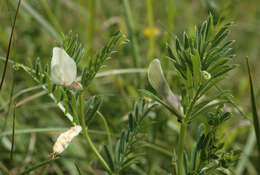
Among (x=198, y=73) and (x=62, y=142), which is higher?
(x=198, y=73)

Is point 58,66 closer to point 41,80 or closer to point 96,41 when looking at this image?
point 41,80

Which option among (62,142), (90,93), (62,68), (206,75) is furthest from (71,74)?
(90,93)

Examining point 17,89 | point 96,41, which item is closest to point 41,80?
point 17,89

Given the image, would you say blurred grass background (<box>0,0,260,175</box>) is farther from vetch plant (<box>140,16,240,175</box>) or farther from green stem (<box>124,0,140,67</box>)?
vetch plant (<box>140,16,240,175</box>)

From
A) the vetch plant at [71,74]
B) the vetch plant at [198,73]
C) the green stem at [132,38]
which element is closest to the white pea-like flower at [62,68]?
the vetch plant at [71,74]

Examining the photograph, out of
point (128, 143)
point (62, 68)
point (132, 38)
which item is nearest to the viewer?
point (62, 68)

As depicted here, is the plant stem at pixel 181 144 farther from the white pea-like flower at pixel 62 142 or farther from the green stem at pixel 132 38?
the green stem at pixel 132 38

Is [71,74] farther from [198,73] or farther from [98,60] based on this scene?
[198,73]

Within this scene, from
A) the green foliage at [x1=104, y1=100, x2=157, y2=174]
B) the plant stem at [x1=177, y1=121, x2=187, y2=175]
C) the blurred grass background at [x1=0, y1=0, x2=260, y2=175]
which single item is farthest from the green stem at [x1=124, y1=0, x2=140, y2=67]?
the plant stem at [x1=177, y1=121, x2=187, y2=175]
